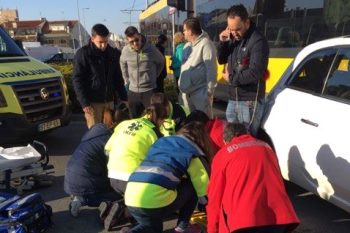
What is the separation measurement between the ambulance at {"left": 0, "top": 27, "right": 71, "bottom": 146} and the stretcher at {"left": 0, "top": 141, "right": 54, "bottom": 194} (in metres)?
1.17

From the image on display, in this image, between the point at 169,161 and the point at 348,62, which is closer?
the point at 169,161

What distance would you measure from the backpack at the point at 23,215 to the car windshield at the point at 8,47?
13.0ft

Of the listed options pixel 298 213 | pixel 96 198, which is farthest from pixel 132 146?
pixel 298 213

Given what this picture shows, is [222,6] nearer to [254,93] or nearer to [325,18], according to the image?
[325,18]

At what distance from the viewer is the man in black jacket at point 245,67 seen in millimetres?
4559

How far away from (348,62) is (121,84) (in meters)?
3.28

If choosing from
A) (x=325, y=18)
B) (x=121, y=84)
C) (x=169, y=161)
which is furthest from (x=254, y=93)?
(x=325, y=18)

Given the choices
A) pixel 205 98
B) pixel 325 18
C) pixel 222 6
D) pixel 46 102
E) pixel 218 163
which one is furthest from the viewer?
pixel 222 6

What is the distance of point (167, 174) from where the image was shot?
12.1 ft

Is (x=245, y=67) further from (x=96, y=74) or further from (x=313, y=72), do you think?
(x=96, y=74)

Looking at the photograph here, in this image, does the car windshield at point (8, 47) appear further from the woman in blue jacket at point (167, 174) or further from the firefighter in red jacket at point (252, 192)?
the firefighter in red jacket at point (252, 192)

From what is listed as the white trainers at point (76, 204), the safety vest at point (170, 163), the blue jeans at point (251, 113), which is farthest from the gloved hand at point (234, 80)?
the white trainers at point (76, 204)

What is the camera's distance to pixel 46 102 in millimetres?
7191

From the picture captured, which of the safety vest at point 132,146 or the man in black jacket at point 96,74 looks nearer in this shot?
the safety vest at point 132,146
